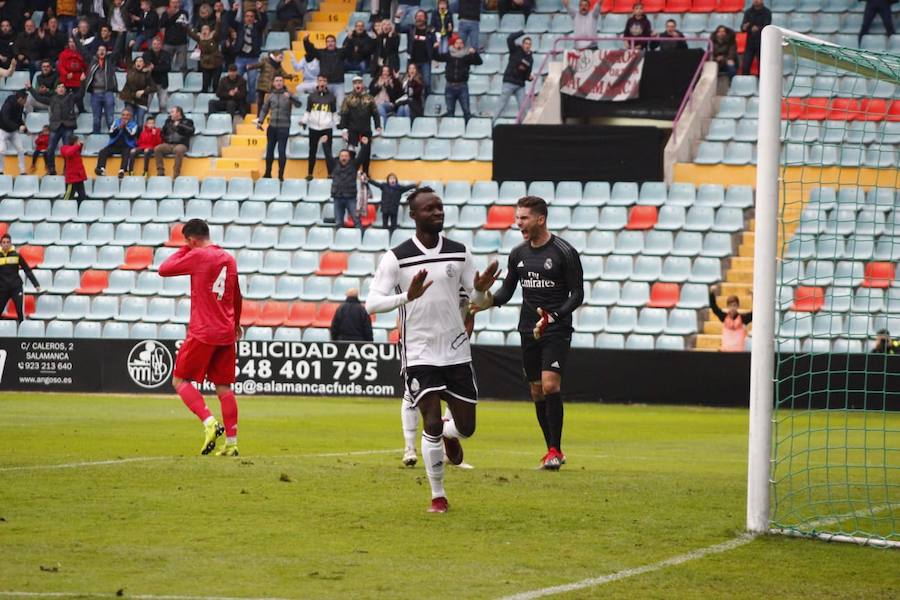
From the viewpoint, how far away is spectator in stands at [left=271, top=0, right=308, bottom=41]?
34781 mm

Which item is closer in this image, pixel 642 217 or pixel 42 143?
pixel 642 217

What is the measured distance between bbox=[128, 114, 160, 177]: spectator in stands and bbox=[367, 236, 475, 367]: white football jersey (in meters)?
23.3

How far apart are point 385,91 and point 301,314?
5.86 metres

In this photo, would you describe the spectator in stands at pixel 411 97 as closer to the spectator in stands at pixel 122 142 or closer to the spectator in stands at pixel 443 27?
the spectator in stands at pixel 443 27

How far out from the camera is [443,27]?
104 feet

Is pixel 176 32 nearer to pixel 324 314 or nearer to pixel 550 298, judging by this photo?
pixel 324 314

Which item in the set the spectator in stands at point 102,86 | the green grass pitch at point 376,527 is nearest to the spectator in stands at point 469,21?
the spectator in stands at point 102,86

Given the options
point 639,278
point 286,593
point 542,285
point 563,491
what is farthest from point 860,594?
point 639,278

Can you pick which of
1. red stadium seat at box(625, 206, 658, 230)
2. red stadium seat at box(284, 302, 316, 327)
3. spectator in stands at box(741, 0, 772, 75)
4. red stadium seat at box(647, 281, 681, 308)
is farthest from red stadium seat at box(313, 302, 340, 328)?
spectator in stands at box(741, 0, 772, 75)

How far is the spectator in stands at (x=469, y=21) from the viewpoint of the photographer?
31641 millimetres


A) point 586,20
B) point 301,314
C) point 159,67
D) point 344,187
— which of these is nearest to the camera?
point 301,314

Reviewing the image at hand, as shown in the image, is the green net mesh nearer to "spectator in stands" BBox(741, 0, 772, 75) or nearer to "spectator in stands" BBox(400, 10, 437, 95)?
"spectator in stands" BBox(741, 0, 772, 75)

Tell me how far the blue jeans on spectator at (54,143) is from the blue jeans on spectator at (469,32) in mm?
8857

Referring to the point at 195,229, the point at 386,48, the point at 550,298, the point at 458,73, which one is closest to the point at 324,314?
the point at 458,73
